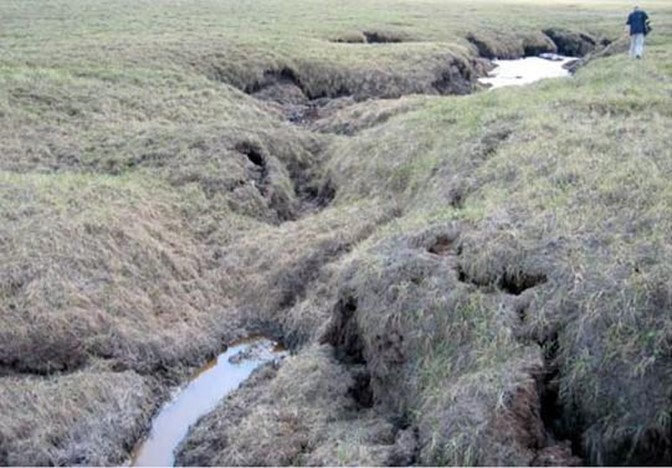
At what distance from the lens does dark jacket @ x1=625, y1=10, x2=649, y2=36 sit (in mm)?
28391

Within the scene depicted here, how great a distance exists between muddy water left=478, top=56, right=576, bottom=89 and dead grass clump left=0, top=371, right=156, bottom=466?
87.4 ft

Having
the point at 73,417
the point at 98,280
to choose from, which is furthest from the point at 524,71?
the point at 73,417

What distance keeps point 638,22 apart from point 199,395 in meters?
22.3

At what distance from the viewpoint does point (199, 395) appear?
1371 centimetres

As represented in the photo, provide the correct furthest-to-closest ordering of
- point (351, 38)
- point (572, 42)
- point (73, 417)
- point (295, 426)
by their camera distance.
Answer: point (572, 42), point (351, 38), point (73, 417), point (295, 426)

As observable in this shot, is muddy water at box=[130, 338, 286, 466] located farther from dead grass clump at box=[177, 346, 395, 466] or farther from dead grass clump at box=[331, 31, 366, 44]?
dead grass clump at box=[331, 31, 366, 44]

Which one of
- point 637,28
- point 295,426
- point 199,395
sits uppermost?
point 637,28

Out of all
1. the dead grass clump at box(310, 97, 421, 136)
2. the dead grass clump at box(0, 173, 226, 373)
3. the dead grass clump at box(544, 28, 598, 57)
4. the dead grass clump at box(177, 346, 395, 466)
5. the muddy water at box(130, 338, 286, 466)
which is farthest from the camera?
the dead grass clump at box(544, 28, 598, 57)

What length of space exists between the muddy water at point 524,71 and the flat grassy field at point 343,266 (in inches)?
315

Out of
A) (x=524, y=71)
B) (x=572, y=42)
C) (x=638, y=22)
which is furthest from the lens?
(x=572, y=42)

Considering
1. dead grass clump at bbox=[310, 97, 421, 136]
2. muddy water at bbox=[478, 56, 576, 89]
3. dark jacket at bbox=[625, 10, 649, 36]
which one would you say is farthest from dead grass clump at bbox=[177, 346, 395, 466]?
muddy water at bbox=[478, 56, 576, 89]

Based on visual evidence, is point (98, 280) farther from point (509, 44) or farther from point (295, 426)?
point (509, 44)

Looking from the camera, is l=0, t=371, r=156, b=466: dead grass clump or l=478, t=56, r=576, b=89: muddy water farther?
l=478, t=56, r=576, b=89: muddy water

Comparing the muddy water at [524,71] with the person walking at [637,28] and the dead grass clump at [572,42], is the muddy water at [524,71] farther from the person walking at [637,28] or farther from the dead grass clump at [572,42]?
the person walking at [637,28]
